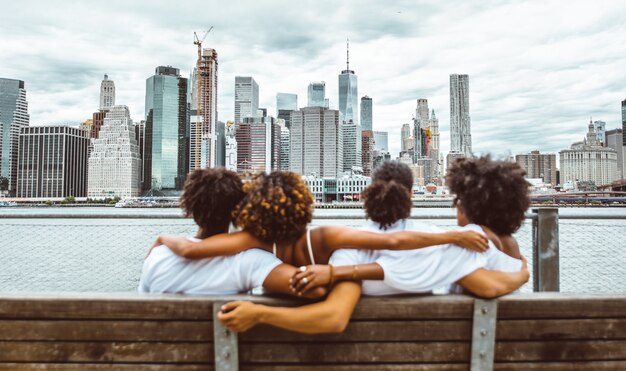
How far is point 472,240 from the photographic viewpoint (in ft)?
6.73

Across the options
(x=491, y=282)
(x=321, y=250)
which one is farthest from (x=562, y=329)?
(x=321, y=250)

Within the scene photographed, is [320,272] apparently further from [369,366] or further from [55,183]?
[55,183]

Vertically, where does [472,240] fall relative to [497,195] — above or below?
below

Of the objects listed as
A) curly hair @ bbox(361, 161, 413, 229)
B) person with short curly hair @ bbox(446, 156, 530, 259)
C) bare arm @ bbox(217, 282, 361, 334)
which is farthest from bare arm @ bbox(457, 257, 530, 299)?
bare arm @ bbox(217, 282, 361, 334)

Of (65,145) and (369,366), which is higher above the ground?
(65,145)

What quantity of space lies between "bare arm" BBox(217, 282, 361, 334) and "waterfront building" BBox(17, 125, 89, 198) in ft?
512

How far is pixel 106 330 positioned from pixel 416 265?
127 centimetres

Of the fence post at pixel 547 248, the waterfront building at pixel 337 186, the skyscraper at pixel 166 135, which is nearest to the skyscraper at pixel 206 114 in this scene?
the skyscraper at pixel 166 135

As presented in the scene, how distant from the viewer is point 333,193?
130750mm

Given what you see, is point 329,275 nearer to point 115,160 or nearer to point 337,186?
point 337,186

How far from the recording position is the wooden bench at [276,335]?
1776 millimetres

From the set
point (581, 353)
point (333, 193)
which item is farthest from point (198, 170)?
point (333, 193)

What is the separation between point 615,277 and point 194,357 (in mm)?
17980

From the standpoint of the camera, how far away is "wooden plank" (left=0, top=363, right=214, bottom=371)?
1.80 m
